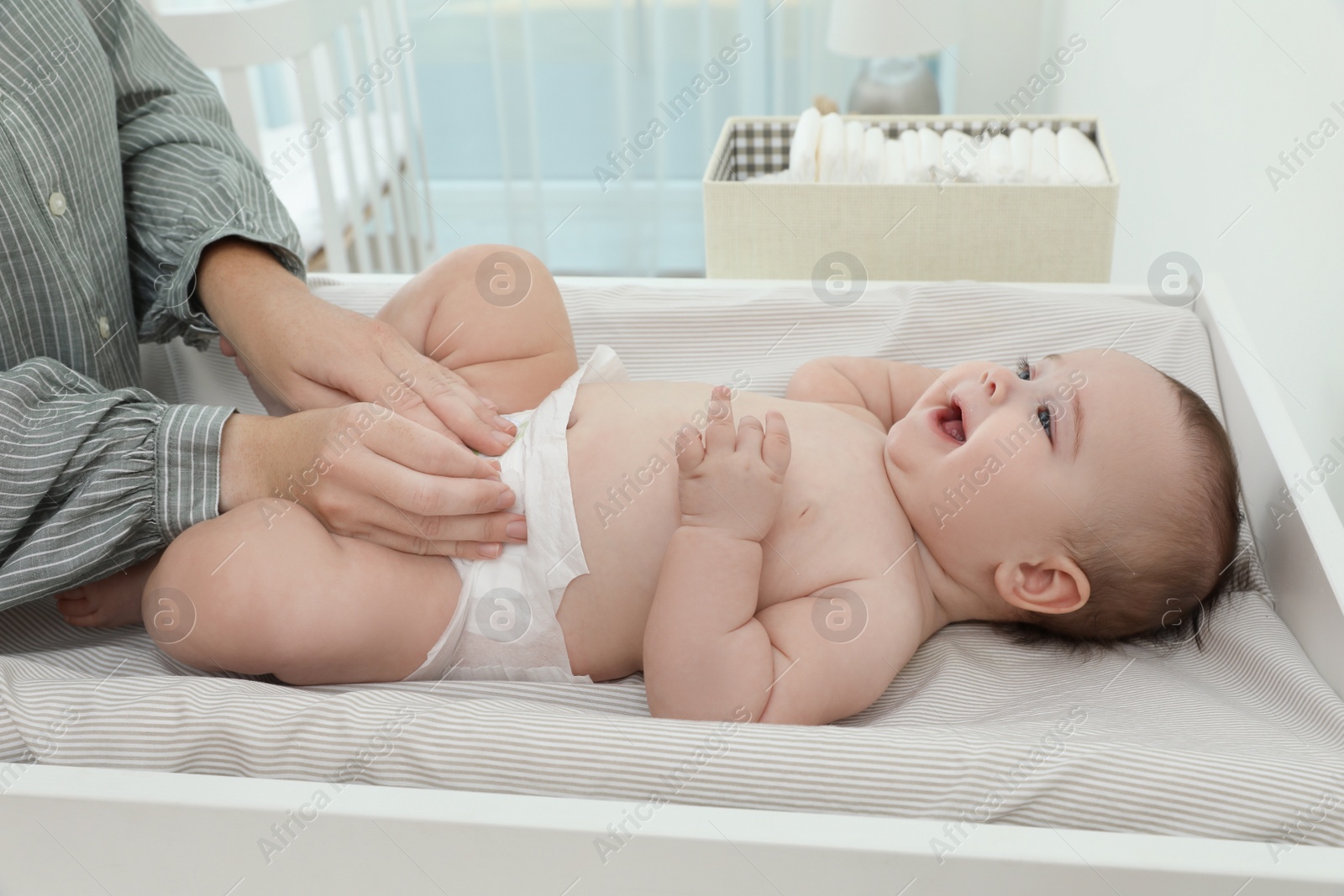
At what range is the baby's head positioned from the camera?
0.91 m

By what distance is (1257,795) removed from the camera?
2.17 ft

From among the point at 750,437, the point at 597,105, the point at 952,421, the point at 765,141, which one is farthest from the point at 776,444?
the point at 597,105

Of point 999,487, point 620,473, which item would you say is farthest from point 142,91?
point 999,487

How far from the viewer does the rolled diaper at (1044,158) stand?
4.75 feet

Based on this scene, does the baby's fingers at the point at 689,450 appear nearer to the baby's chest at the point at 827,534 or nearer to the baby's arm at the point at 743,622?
the baby's arm at the point at 743,622

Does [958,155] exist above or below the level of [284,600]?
above

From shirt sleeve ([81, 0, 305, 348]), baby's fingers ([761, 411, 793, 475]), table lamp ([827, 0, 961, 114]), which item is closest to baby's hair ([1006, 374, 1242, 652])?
baby's fingers ([761, 411, 793, 475])

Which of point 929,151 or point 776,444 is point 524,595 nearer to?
point 776,444

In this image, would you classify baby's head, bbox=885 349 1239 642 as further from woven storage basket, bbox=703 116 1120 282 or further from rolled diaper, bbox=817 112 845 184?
rolled diaper, bbox=817 112 845 184

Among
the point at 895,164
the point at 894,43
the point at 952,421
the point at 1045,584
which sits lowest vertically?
the point at 1045,584

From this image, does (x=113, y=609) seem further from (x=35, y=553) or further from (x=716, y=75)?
(x=716, y=75)

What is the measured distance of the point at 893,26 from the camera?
208 cm

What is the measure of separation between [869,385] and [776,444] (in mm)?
300

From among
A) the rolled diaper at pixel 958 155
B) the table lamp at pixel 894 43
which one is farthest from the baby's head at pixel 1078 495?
the table lamp at pixel 894 43
